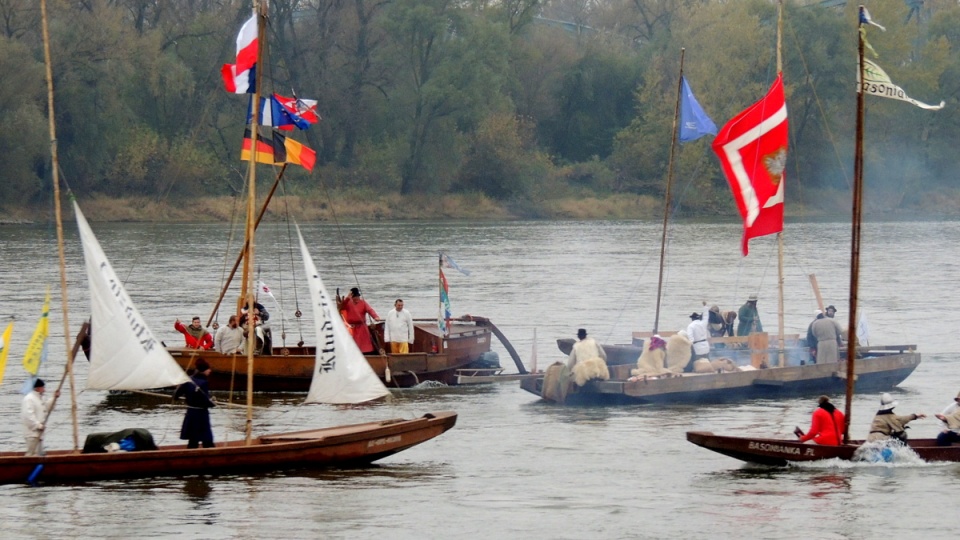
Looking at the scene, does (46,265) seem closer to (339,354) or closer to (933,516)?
(339,354)

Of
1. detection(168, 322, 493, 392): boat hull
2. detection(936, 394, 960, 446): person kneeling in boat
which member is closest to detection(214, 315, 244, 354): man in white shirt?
detection(168, 322, 493, 392): boat hull

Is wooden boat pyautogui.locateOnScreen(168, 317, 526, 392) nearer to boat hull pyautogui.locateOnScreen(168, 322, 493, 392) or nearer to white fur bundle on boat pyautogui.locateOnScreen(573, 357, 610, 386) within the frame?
boat hull pyautogui.locateOnScreen(168, 322, 493, 392)

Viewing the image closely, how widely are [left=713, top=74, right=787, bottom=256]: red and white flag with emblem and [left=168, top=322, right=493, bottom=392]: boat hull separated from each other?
642 cm

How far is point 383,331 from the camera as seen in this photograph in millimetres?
33562

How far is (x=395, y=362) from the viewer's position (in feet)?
108

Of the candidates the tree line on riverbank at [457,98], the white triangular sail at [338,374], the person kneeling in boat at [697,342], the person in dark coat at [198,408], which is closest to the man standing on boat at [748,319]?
the person kneeling in boat at [697,342]

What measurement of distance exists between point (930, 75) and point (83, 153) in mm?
51491

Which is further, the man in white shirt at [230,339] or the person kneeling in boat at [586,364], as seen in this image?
the man in white shirt at [230,339]

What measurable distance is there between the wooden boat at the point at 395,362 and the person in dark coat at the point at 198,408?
709cm

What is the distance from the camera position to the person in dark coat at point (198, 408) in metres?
22.3

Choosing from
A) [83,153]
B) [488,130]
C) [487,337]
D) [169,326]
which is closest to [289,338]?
[169,326]

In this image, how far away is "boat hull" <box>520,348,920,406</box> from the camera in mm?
30375

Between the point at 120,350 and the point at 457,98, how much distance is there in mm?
76291

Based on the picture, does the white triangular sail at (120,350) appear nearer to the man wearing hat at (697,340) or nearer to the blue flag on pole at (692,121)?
the man wearing hat at (697,340)
